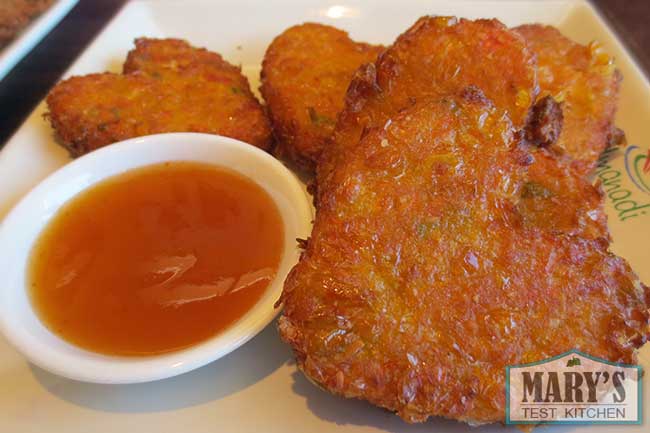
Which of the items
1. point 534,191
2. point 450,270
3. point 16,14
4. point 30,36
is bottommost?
point 534,191

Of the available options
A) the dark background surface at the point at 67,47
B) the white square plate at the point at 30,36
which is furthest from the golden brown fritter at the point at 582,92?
the white square plate at the point at 30,36

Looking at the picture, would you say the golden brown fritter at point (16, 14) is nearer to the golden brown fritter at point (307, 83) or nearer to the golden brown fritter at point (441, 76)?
the golden brown fritter at point (307, 83)

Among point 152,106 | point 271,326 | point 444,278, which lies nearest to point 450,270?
point 444,278

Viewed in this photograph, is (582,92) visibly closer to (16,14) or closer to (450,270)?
(450,270)

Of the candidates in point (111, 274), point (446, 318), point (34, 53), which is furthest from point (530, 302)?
point (34, 53)

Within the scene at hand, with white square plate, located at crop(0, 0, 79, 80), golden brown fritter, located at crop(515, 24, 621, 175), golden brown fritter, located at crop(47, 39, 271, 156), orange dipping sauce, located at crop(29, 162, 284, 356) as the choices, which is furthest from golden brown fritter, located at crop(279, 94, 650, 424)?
white square plate, located at crop(0, 0, 79, 80)

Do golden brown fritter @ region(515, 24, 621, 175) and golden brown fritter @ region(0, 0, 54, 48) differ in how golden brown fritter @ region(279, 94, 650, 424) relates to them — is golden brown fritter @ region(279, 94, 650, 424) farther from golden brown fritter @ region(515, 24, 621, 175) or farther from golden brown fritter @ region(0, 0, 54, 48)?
golden brown fritter @ region(0, 0, 54, 48)
